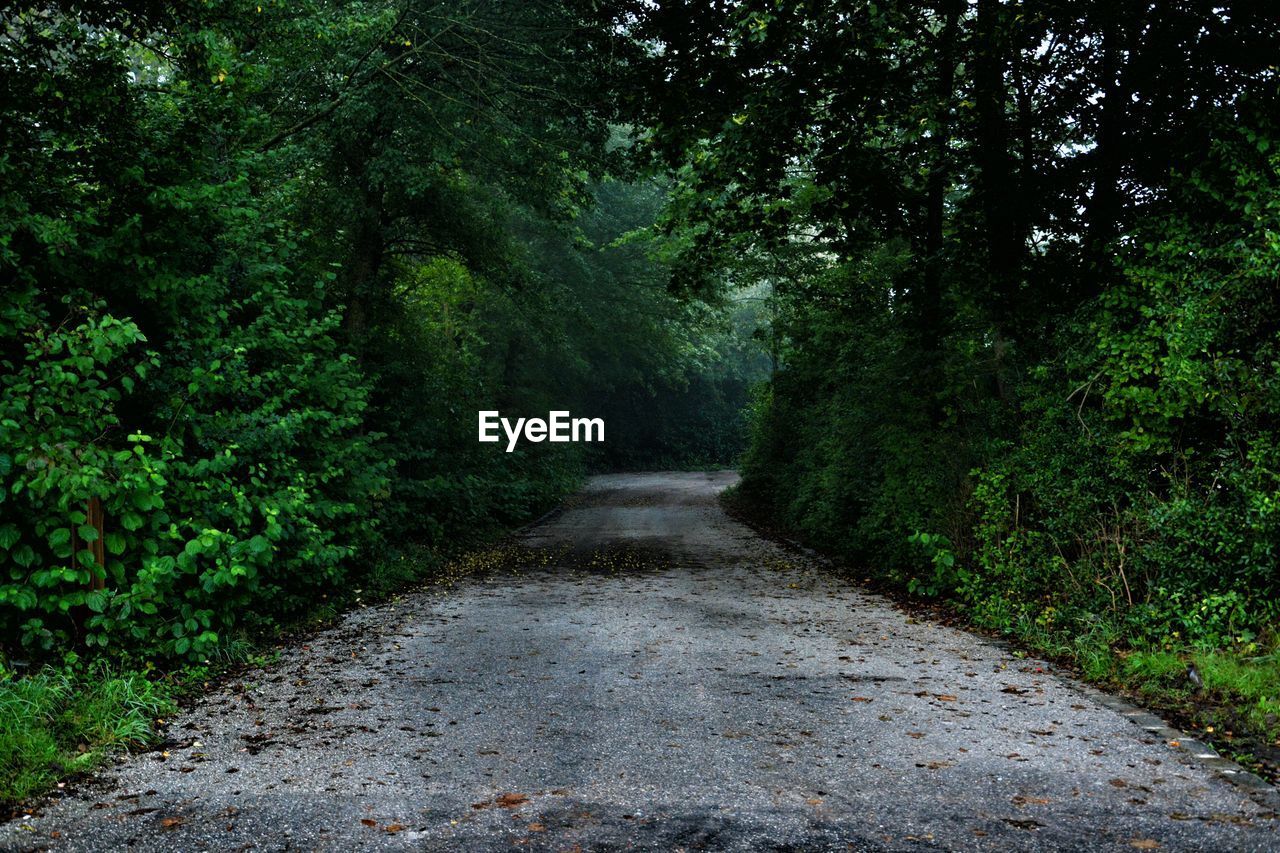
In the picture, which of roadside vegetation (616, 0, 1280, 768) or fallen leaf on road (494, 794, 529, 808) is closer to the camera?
fallen leaf on road (494, 794, 529, 808)

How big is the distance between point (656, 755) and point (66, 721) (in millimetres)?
3450

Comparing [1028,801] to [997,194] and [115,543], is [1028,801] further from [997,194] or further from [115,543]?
[997,194]

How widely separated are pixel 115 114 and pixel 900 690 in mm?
7643

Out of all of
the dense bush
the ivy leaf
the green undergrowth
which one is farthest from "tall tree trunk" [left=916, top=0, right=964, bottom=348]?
the green undergrowth

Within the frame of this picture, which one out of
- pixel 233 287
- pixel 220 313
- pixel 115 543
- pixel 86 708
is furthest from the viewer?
pixel 233 287

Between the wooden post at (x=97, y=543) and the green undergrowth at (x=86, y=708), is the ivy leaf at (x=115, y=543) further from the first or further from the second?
the green undergrowth at (x=86, y=708)

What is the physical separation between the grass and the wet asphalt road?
0.73 feet

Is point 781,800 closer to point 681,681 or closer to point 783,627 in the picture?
point 681,681

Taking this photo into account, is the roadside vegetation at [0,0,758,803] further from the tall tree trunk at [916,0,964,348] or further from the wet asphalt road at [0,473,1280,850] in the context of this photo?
the tall tree trunk at [916,0,964,348]

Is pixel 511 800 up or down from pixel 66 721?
down

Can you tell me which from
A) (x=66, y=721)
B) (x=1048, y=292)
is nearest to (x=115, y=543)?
(x=66, y=721)

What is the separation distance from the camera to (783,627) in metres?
9.45

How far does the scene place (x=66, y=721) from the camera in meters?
5.38

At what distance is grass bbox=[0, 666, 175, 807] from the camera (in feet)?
15.6
